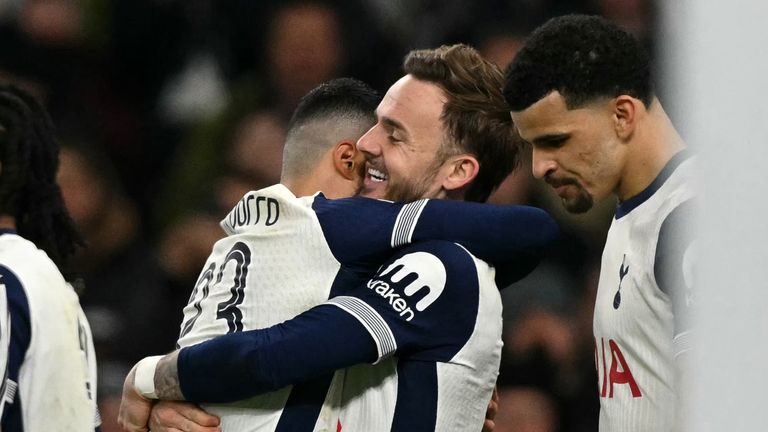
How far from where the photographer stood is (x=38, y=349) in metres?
2.18

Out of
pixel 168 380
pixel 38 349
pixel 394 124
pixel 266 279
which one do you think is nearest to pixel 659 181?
pixel 394 124

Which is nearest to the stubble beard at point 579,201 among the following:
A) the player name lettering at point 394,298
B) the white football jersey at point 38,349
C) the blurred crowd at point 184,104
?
the player name lettering at point 394,298

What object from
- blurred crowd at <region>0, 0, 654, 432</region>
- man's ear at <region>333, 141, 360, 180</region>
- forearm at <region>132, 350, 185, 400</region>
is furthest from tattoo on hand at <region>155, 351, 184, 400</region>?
blurred crowd at <region>0, 0, 654, 432</region>

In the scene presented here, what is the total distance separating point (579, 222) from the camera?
12.0 ft

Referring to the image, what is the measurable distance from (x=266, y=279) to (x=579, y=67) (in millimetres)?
738

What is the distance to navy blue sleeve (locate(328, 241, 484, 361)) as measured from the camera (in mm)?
1807

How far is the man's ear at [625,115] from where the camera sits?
2.07 m

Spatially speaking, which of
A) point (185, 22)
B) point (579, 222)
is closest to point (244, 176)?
point (185, 22)

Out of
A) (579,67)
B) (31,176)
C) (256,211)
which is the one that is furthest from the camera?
(31,176)

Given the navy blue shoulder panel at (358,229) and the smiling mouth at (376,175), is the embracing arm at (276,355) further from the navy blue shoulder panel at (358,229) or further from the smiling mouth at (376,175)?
the smiling mouth at (376,175)

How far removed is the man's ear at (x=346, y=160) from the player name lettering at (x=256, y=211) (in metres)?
0.25

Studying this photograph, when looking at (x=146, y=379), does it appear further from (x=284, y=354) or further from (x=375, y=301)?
(x=375, y=301)

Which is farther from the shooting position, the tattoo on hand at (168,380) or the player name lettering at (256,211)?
the player name lettering at (256,211)

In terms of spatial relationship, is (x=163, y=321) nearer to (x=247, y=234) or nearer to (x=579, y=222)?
(x=579, y=222)
